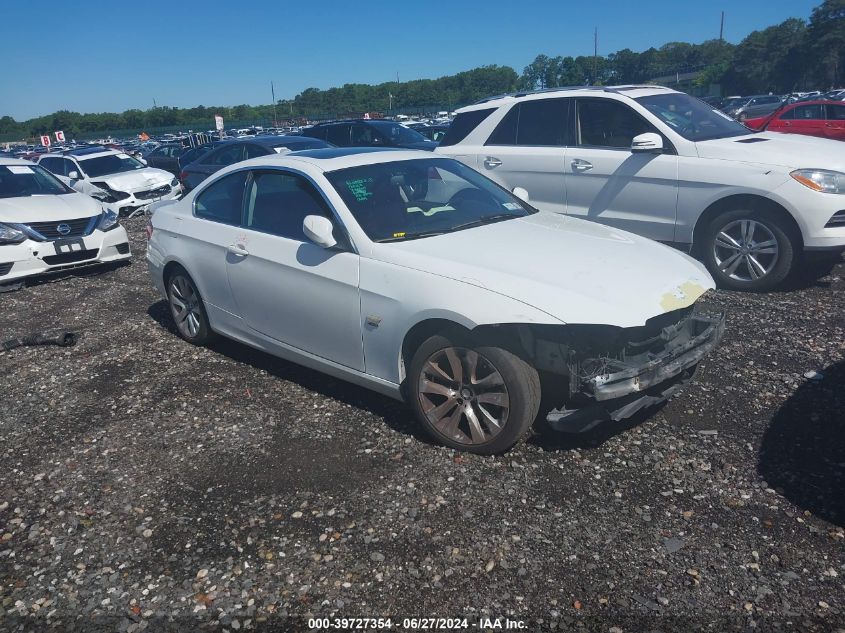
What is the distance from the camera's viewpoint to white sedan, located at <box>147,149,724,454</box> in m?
3.42

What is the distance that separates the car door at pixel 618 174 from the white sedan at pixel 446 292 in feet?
7.24

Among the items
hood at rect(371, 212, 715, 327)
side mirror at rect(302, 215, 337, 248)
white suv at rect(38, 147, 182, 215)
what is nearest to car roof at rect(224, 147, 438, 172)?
side mirror at rect(302, 215, 337, 248)

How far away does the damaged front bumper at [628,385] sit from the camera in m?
3.33

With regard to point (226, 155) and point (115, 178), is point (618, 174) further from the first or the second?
point (115, 178)

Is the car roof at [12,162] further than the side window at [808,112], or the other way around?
the side window at [808,112]

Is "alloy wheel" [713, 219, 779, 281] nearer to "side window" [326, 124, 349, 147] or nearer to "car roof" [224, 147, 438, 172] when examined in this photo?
"car roof" [224, 147, 438, 172]

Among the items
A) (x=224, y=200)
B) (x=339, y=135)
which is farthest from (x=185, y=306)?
(x=339, y=135)

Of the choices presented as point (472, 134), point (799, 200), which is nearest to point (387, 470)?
point (799, 200)

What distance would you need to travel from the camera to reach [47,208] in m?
8.32

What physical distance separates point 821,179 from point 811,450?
3.29 metres

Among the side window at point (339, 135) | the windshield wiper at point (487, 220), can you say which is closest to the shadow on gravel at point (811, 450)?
the windshield wiper at point (487, 220)

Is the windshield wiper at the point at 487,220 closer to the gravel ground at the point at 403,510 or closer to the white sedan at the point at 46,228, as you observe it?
the gravel ground at the point at 403,510

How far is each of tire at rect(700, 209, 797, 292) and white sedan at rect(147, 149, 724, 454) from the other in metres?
2.29

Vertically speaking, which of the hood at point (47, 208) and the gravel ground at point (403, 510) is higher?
the hood at point (47, 208)
